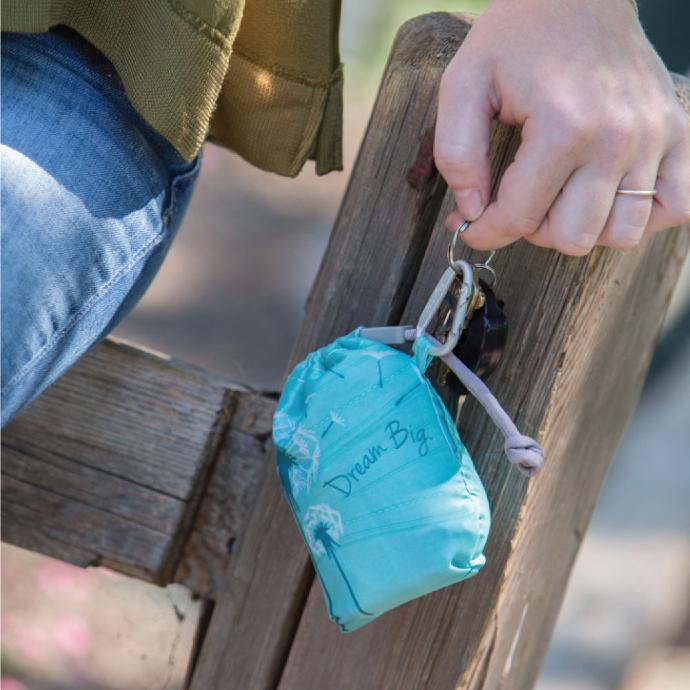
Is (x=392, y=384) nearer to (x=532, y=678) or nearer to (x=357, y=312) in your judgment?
(x=357, y=312)

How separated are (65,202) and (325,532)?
387 millimetres

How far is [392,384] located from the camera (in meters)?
0.84

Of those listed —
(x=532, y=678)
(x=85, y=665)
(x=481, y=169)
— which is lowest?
(x=85, y=665)

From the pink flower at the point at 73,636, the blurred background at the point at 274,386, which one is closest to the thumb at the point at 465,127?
the blurred background at the point at 274,386

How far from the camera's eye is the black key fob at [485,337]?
86 centimetres

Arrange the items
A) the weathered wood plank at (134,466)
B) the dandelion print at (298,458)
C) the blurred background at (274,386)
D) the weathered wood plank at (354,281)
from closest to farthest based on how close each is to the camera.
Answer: the dandelion print at (298,458) < the weathered wood plank at (354,281) < the weathered wood plank at (134,466) < the blurred background at (274,386)

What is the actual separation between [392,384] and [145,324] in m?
2.15

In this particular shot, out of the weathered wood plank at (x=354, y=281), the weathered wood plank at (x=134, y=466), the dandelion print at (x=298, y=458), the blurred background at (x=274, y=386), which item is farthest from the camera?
the blurred background at (x=274, y=386)

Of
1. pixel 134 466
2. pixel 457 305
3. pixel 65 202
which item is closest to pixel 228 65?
pixel 65 202

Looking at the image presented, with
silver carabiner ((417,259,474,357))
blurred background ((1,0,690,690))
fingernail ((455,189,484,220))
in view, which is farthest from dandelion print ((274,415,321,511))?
blurred background ((1,0,690,690))

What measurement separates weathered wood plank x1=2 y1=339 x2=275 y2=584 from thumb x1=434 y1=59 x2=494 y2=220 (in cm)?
40

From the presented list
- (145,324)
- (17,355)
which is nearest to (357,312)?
(17,355)

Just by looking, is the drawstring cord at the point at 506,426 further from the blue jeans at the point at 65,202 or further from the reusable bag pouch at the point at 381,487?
the blue jeans at the point at 65,202

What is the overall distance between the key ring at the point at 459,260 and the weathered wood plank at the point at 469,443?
0.01m
